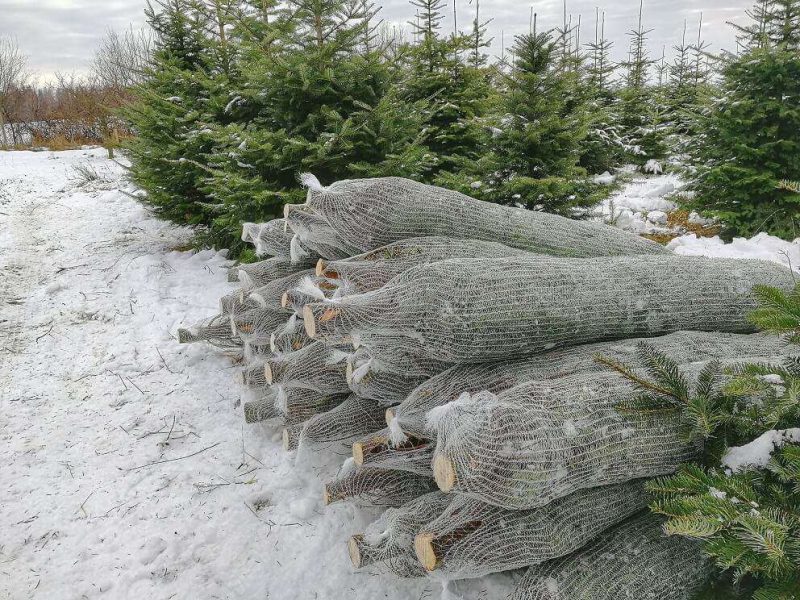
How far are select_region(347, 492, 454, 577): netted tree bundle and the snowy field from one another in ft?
0.54

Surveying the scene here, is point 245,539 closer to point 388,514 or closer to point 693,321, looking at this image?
point 388,514

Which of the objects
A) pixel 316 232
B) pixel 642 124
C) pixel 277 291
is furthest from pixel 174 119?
pixel 642 124

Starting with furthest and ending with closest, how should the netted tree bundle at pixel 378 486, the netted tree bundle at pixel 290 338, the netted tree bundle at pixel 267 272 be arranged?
1. the netted tree bundle at pixel 267 272
2. the netted tree bundle at pixel 290 338
3. the netted tree bundle at pixel 378 486

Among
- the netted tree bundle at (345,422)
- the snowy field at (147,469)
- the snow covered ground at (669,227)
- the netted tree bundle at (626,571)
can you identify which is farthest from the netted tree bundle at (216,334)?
the snow covered ground at (669,227)

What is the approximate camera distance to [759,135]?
282 inches

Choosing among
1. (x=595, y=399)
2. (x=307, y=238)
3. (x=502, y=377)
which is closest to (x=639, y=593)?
(x=595, y=399)

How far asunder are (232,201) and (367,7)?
8.78ft

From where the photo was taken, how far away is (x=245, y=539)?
3.05 meters

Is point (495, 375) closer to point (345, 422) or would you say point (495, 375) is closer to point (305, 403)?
point (345, 422)

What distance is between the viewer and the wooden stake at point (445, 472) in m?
1.83

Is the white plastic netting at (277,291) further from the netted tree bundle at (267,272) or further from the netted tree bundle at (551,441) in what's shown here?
the netted tree bundle at (551,441)

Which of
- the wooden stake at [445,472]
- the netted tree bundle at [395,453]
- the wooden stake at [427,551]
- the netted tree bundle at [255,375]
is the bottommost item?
the netted tree bundle at [255,375]

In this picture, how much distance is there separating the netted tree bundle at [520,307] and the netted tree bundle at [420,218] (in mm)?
602

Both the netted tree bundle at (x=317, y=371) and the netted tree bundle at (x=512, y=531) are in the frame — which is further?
the netted tree bundle at (x=317, y=371)
